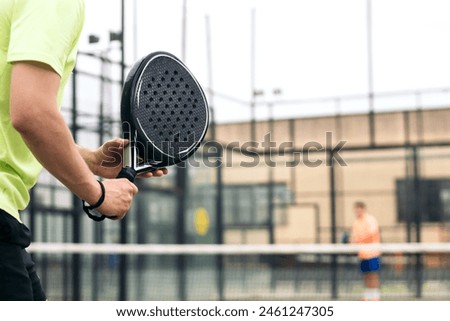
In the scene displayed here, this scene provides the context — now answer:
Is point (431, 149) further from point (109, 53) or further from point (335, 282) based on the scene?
point (109, 53)

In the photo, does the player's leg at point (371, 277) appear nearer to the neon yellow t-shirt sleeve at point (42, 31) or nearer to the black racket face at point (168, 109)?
the black racket face at point (168, 109)

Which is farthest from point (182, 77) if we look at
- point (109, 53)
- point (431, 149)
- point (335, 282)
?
point (431, 149)

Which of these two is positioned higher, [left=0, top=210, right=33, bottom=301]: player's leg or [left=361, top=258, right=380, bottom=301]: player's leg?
[left=0, top=210, right=33, bottom=301]: player's leg

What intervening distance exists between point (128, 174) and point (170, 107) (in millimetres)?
202

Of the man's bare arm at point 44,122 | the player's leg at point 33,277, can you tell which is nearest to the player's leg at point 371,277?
the player's leg at point 33,277

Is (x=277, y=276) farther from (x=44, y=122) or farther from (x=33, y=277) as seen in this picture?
(x=44, y=122)

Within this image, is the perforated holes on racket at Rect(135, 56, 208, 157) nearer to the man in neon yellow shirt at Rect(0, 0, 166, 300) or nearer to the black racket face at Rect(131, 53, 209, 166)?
the black racket face at Rect(131, 53, 209, 166)

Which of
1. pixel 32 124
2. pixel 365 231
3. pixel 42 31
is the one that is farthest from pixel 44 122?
pixel 365 231

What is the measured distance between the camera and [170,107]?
81.8 inches

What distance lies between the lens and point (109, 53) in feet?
28.0

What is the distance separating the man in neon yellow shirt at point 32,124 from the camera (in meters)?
1.69

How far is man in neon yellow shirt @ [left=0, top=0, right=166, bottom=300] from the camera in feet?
5.55

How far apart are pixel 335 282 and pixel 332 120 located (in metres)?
2.46

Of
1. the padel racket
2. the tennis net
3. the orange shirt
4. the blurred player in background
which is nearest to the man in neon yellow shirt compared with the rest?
the padel racket
